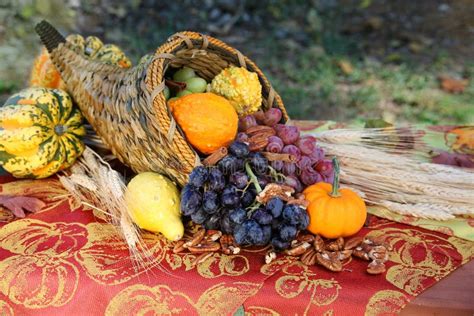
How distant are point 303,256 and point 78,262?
0.60 meters

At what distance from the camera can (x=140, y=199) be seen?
62.9 inches

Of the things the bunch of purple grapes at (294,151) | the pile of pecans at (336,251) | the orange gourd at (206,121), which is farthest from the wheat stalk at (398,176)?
the orange gourd at (206,121)

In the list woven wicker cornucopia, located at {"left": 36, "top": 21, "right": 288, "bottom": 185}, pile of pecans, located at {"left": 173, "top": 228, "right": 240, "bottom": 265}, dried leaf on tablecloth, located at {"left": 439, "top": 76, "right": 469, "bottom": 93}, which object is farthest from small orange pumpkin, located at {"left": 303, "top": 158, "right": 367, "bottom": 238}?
dried leaf on tablecloth, located at {"left": 439, "top": 76, "right": 469, "bottom": 93}

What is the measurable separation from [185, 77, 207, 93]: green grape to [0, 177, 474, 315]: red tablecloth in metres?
0.55

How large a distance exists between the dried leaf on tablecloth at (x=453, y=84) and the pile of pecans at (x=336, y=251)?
2909 mm

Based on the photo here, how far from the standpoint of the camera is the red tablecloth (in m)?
1.37

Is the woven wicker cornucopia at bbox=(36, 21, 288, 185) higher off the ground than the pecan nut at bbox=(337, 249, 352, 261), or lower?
higher

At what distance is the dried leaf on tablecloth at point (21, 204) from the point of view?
5.79 feet

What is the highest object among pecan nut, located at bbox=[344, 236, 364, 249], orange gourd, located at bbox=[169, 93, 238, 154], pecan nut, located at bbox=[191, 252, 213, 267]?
orange gourd, located at bbox=[169, 93, 238, 154]

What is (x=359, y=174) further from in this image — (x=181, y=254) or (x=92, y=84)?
(x=92, y=84)

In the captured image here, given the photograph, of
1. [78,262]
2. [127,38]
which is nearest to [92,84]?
[78,262]

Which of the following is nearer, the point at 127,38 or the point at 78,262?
the point at 78,262

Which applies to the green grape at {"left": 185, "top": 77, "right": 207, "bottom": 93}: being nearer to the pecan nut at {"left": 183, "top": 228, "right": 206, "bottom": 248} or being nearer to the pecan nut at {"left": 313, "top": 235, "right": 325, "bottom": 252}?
the pecan nut at {"left": 183, "top": 228, "right": 206, "bottom": 248}

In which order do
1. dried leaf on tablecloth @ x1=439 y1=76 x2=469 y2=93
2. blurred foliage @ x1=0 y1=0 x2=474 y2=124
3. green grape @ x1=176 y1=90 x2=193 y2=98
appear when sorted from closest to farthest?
green grape @ x1=176 y1=90 x2=193 y2=98, blurred foliage @ x1=0 y1=0 x2=474 y2=124, dried leaf on tablecloth @ x1=439 y1=76 x2=469 y2=93
